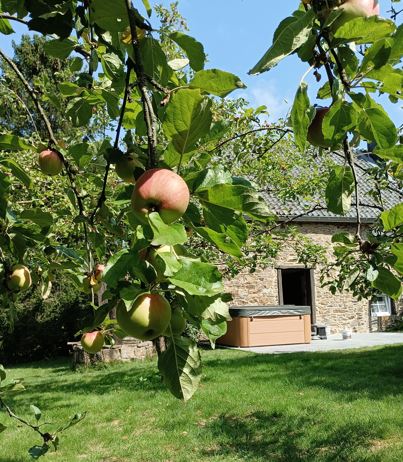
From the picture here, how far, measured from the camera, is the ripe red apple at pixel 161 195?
33.4 inches

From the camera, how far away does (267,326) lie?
11.8 metres

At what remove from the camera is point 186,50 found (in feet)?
4.23

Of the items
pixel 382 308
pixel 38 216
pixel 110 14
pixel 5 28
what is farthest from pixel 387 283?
pixel 382 308

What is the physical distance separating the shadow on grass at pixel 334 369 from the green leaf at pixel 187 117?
18.4ft

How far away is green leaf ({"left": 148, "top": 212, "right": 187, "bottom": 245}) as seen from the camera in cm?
76

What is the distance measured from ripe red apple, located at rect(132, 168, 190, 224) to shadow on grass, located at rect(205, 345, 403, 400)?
559 centimetres

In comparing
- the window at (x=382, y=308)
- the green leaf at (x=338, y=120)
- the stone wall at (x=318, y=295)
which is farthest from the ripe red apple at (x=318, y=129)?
the window at (x=382, y=308)

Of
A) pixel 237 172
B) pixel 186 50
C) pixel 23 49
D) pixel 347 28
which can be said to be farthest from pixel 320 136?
pixel 23 49

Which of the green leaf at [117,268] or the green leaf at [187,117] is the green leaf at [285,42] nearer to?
the green leaf at [187,117]

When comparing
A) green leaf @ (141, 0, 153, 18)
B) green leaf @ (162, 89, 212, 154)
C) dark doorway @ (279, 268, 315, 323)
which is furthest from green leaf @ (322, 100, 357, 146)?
dark doorway @ (279, 268, 315, 323)

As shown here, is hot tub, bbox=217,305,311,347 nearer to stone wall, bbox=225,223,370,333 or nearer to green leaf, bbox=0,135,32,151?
stone wall, bbox=225,223,370,333

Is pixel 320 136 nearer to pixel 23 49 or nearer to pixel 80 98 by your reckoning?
pixel 80 98

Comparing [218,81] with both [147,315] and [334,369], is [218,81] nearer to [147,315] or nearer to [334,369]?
[147,315]

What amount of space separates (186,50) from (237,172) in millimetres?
6495
